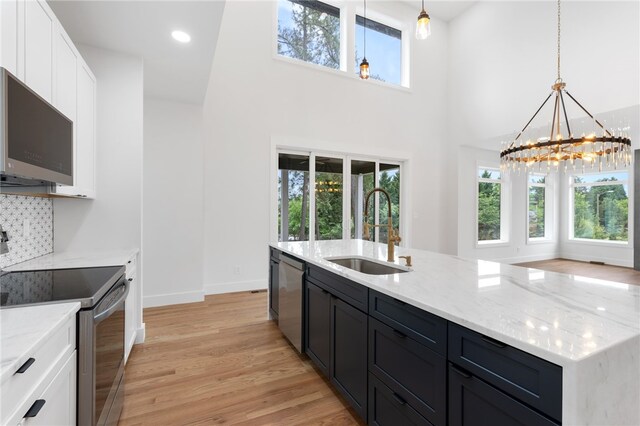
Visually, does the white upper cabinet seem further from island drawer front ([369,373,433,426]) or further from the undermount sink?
island drawer front ([369,373,433,426])

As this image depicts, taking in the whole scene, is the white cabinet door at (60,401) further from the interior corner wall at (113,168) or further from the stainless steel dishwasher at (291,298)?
the interior corner wall at (113,168)

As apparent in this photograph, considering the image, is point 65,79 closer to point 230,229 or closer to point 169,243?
point 169,243

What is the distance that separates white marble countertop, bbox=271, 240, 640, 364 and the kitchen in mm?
2219

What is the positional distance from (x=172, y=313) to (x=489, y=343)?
3.61 metres

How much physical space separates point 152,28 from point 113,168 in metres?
1.23

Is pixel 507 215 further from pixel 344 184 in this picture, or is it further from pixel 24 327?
pixel 24 327

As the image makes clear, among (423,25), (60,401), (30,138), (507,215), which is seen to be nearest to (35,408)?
(60,401)

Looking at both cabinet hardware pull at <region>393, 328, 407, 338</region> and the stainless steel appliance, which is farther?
cabinet hardware pull at <region>393, 328, 407, 338</region>

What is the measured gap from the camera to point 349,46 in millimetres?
5613

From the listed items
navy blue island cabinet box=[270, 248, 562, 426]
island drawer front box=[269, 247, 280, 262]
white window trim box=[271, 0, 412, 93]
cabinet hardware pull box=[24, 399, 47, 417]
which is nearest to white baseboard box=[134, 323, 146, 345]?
island drawer front box=[269, 247, 280, 262]

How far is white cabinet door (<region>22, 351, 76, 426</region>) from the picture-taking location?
998 mm

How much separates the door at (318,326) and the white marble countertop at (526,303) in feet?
0.96

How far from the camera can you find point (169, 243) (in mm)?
4016

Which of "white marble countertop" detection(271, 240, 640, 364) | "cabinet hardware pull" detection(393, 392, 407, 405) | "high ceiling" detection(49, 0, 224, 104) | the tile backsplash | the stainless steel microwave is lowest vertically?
"cabinet hardware pull" detection(393, 392, 407, 405)
